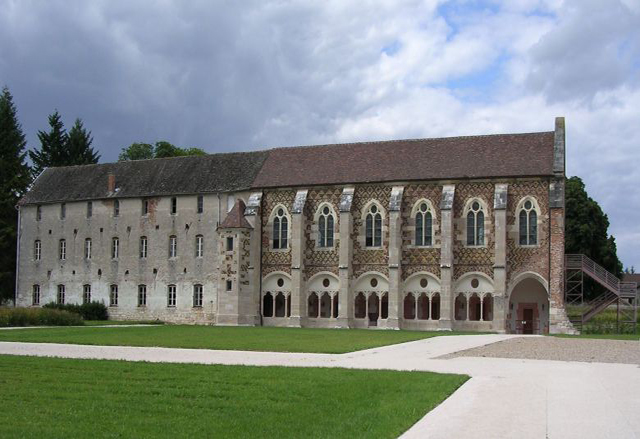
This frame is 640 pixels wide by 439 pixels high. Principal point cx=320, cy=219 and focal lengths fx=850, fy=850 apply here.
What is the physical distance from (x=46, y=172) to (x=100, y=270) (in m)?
10.1

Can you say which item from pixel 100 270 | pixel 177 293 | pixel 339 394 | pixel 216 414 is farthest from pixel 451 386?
pixel 100 270

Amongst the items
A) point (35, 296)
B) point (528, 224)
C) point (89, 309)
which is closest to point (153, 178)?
point (89, 309)

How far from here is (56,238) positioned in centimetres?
5731

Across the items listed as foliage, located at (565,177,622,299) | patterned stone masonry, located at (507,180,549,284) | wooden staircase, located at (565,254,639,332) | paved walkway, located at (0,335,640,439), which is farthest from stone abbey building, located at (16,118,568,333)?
foliage, located at (565,177,622,299)

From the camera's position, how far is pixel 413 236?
46.5m

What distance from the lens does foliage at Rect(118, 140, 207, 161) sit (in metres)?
80.1

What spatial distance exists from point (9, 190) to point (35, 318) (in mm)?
25334

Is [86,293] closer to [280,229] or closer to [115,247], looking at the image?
[115,247]

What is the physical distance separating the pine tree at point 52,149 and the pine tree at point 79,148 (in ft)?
1.45

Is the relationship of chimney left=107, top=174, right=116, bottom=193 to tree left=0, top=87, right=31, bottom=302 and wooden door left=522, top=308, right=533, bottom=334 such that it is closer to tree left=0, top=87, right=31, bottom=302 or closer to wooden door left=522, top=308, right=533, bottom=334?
tree left=0, top=87, right=31, bottom=302

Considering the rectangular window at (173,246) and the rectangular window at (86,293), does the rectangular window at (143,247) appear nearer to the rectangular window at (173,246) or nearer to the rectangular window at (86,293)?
the rectangular window at (173,246)

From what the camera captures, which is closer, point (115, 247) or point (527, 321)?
point (527, 321)

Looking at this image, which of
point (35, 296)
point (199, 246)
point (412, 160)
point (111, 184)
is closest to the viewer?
point (412, 160)

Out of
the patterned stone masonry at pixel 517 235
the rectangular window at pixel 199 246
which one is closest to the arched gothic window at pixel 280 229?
the rectangular window at pixel 199 246
